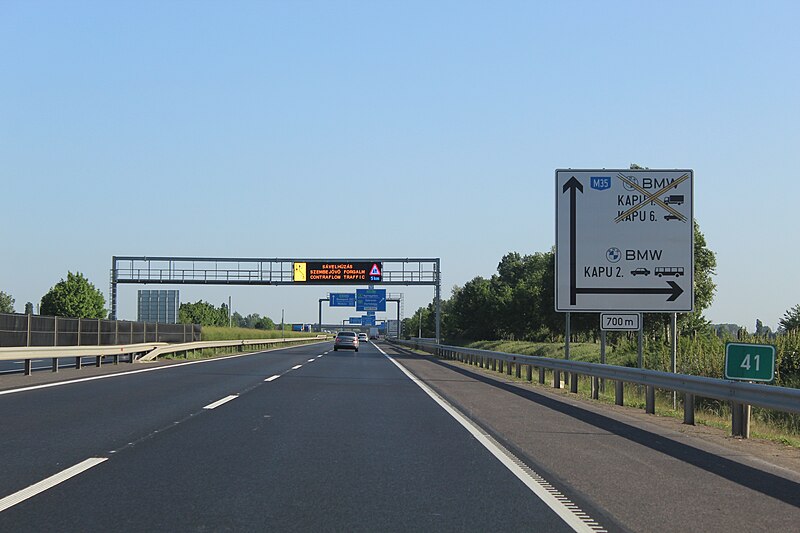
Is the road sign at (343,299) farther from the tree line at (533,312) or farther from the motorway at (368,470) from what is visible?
the motorway at (368,470)

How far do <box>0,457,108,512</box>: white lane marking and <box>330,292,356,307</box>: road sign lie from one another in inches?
3645

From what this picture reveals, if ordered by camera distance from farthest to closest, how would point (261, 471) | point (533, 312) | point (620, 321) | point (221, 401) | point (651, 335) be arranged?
point (533, 312) < point (651, 335) < point (620, 321) < point (221, 401) < point (261, 471)

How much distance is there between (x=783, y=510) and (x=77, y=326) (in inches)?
1072

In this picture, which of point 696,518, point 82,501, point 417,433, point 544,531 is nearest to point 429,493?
point 544,531

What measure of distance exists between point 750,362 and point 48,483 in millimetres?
9142

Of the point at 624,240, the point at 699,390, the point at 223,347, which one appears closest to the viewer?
the point at 699,390

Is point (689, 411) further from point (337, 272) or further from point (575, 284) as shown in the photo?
point (337, 272)

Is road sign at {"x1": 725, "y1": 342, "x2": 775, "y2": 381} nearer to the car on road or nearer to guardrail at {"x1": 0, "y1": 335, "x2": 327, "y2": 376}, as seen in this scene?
guardrail at {"x1": 0, "y1": 335, "x2": 327, "y2": 376}

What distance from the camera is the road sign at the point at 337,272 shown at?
60.9 m

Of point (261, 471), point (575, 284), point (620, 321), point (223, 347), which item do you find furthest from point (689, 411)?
point (223, 347)

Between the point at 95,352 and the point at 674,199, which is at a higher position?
the point at 674,199

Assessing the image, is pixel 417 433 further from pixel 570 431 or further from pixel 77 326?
pixel 77 326

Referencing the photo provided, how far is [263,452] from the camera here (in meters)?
9.09

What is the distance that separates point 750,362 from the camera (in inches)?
460
